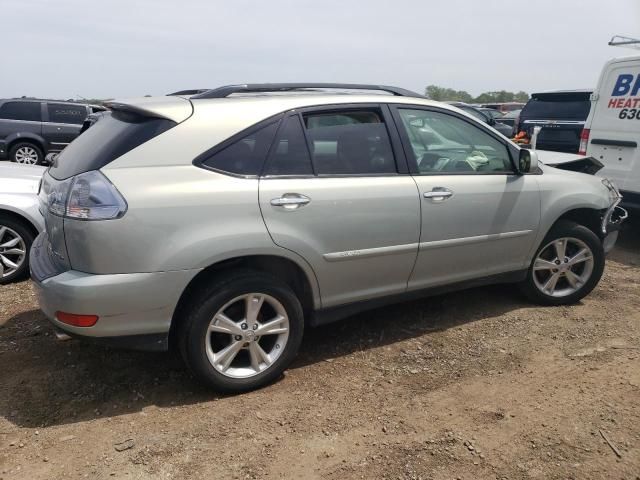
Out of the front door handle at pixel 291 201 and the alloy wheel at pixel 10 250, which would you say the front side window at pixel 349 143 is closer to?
the front door handle at pixel 291 201

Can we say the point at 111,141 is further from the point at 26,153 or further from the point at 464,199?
the point at 26,153

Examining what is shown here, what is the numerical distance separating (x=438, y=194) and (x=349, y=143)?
0.68 metres

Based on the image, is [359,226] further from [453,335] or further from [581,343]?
[581,343]

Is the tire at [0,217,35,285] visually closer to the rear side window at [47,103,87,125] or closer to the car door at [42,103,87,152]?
the car door at [42,103,87,152]

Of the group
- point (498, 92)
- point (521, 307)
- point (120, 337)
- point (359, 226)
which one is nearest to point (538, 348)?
point (521, 307)

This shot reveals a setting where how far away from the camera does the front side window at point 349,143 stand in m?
3.17

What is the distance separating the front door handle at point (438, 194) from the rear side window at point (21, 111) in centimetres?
1164

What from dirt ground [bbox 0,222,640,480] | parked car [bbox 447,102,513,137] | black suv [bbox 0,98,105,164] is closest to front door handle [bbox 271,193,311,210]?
dirt ground [bbox 0,222,640,480]

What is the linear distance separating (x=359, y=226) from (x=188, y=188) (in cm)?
103

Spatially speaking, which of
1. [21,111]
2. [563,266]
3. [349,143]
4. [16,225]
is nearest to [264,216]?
[349,143]

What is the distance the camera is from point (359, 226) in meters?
3.19

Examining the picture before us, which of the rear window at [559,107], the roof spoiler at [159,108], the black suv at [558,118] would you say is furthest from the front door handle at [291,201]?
the rear window at [559,107]

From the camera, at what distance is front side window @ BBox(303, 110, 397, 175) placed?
10.4 feet

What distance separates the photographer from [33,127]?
481 inches
